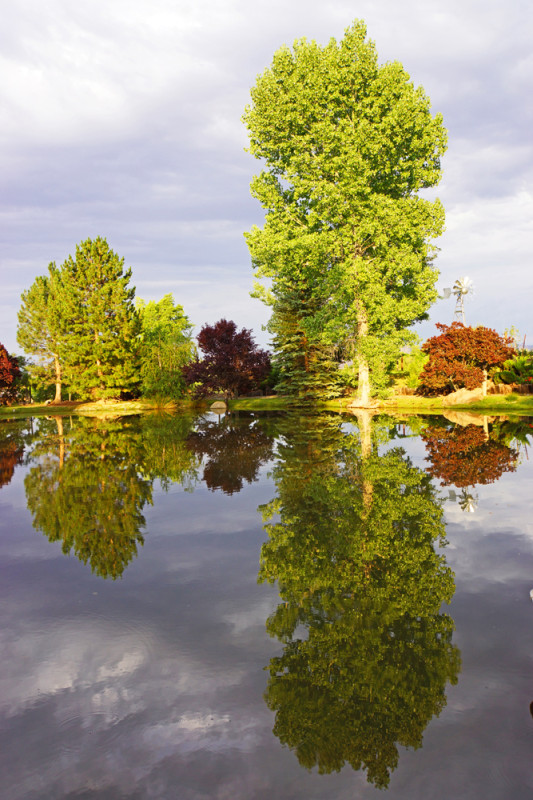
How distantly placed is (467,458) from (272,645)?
973 centimetres

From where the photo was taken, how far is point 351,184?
85.9ft

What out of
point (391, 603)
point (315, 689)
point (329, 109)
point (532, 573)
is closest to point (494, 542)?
point (532, 573)

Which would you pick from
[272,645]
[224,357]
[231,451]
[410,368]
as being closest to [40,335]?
[224,357]

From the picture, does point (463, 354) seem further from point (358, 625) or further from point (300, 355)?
point (358, 625)

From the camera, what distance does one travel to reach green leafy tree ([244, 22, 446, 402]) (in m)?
26.5

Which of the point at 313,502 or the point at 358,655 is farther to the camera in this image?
the point at 313,502

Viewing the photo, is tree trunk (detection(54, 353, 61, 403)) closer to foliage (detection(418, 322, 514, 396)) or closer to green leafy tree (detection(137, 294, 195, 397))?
green leafy tree (detection(137, 294, 195, 397))

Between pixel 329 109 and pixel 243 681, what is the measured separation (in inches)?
1164

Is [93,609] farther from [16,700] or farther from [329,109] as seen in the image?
[329,109]

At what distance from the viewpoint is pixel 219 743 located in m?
3.07

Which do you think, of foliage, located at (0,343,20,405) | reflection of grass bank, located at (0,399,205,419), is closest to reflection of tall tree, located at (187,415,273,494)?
reflection of grass bank, located at (0,399,205,419)

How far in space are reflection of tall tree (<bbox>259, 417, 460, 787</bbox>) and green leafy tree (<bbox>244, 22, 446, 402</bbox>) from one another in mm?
20440

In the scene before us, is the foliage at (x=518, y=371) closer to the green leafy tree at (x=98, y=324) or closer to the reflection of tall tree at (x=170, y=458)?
the reflection of tall tree at (x=170, y=458)

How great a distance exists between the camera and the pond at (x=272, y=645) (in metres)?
2.87
